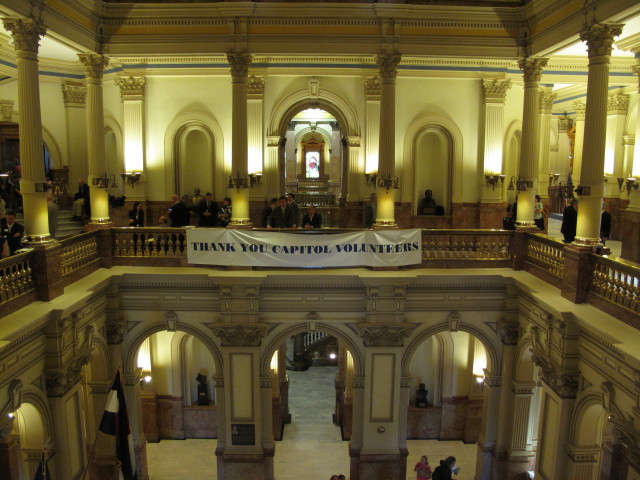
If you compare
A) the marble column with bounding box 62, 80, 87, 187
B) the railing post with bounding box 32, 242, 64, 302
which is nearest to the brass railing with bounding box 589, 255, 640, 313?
the railing post with bounding box 32, 242, 64, 302

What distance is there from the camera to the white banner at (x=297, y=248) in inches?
431

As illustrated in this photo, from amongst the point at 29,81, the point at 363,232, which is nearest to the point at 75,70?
the point at 29,81

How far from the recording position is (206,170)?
16219 millimetres

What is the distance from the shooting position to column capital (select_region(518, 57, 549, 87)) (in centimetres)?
1173

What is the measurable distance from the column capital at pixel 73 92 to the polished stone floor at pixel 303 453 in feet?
33.7

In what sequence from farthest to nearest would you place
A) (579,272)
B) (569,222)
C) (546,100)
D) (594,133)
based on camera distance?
(546,100) < (569,222) < (594,133) < (579,272)

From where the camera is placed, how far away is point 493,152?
51.4ft

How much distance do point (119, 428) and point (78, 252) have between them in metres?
3.88

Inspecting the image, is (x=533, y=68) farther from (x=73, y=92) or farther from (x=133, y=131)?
(x=73, y=92)

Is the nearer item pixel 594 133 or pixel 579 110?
pixel 594 133

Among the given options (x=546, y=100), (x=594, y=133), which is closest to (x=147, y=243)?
(x=594, y=133)

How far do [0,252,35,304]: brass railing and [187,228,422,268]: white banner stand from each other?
3.03m

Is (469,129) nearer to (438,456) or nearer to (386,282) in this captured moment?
(386,282)

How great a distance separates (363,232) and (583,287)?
4.09m
